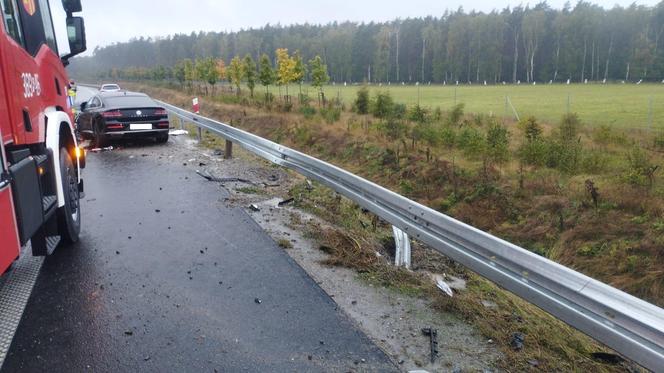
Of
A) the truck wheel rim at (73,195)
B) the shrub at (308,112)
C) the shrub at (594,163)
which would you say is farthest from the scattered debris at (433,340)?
the shrub at (308,112)

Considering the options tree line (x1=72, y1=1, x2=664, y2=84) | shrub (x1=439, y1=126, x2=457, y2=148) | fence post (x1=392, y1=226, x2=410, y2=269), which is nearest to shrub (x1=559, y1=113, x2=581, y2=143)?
shrub (x1=439, y1=126, x2=457, y2=148)

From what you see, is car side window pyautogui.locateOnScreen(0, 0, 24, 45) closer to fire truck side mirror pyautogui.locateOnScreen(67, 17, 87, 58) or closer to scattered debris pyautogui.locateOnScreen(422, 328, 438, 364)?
fire truck side mirror pyautogui.locateOnScreen(67, 17, 87, 58)

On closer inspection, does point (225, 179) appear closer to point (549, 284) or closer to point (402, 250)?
point (402, 250)

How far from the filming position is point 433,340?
10.6 feet

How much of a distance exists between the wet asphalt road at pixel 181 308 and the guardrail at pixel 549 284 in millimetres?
980

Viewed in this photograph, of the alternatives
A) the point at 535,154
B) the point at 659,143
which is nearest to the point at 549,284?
the point at 535,154

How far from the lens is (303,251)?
510cm

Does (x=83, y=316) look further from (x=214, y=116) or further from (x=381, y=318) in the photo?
(x=214, y=116)

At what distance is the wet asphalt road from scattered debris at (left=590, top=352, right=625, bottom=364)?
147 centimetres

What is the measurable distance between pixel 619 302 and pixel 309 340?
6.28ft

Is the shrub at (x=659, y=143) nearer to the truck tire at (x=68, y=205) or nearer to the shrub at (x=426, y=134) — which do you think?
the shrub at (x=426, y=134)

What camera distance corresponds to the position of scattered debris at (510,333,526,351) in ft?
10.4

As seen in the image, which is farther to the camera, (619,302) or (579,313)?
(579,313)

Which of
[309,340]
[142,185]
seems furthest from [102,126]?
[309,340]
